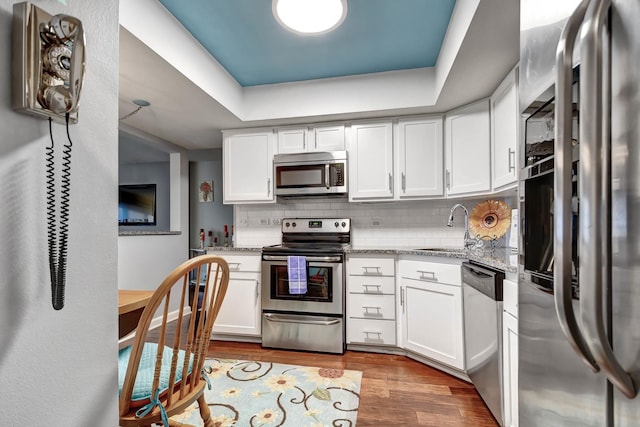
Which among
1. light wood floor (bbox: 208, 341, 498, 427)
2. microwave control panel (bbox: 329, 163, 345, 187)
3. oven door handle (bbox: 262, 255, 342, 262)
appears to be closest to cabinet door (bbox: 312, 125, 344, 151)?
microwave control panel (bbox: 329, 163, 345, 187)

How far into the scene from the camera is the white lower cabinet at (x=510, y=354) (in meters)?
1.50

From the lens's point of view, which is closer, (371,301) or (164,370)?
(164,370)

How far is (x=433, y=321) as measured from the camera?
2395mm

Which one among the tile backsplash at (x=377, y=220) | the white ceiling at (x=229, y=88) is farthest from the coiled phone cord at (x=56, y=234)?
the tile backsplash at (x=377, y=220)

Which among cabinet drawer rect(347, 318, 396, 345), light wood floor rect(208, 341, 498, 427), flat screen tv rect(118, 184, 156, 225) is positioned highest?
flat screen tv rect(118, 184, 156, 225)

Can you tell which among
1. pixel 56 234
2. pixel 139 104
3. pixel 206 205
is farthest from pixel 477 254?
pixel 206 205

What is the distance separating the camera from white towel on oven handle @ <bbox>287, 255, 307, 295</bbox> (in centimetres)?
274

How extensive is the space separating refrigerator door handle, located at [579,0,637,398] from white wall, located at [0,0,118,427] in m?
0.88

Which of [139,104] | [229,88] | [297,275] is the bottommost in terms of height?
[297,275]

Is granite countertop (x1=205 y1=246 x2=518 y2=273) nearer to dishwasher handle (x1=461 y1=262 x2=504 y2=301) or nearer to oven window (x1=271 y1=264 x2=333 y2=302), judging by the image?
dishwasher handle (x1=461 y1=262 x2=504 y2=301)

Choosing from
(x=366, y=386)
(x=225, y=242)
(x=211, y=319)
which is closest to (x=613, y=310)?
(x=211, y=319)

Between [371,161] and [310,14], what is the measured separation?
4.54 feet

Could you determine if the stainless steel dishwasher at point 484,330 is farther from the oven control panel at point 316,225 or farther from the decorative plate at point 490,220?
the oven control panel at point 316,225

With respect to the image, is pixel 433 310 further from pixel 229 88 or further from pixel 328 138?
pixel 229 88
